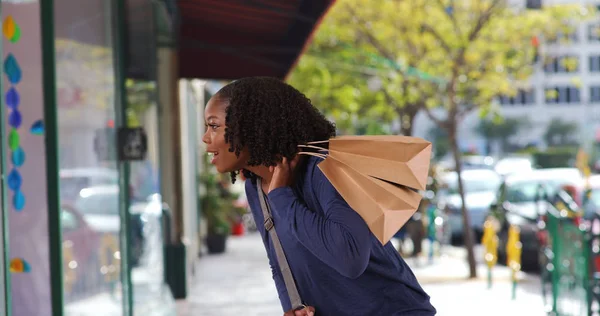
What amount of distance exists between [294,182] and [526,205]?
46.2 feet

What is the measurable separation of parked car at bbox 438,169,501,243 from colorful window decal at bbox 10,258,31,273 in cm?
1312

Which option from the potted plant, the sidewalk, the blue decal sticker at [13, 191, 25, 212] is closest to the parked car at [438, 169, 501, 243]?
the sidewalk

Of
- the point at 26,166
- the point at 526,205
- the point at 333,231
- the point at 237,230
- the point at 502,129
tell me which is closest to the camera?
the point at 333,231

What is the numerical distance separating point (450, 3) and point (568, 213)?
7.38 m

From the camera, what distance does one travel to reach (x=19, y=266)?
13.8 feet

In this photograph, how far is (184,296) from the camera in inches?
440

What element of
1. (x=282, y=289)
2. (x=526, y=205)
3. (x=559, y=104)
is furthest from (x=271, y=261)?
(x=559, y=104)

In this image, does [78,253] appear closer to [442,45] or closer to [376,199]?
[376,199]

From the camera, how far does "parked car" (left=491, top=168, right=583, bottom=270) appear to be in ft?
46.0

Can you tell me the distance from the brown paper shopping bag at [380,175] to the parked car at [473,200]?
1479 cm

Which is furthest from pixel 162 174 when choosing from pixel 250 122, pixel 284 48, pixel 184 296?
pixel 250 122

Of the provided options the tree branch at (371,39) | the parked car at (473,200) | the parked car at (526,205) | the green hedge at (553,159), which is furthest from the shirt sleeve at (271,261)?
the green hedge at (553,159)

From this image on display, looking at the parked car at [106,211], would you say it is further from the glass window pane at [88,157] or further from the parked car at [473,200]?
the parked car at [473,200]

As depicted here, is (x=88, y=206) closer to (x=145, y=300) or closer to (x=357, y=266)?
(x=145, y=300)
